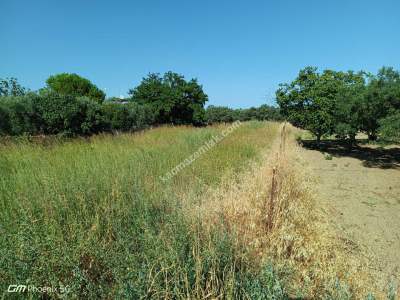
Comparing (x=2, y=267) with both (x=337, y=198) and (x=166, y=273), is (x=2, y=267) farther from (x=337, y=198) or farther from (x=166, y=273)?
(x=337, y=198)

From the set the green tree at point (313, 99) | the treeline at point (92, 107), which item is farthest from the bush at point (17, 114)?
the green tree at point (313, 99)

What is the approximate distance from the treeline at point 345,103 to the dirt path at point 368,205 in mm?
1556

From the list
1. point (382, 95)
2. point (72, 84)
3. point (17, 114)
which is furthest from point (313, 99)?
point (72, 84)

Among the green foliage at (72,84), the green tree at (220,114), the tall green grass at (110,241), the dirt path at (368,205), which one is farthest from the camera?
the green tree at (220,114)

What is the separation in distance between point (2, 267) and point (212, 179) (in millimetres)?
3335

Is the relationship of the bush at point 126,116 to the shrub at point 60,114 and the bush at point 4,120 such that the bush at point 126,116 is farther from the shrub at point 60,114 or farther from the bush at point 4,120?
the bush at point 4,120

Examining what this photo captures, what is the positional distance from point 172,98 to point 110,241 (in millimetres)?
19494

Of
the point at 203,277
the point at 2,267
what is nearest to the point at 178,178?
the point at 203,277

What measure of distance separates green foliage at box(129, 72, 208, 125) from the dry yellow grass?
18.0m

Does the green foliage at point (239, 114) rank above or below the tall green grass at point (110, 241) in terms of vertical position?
above

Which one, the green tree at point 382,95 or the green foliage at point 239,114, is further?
the green foliage at point 239,114

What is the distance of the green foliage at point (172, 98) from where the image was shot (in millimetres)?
21047

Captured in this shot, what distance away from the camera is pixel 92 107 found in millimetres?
11641

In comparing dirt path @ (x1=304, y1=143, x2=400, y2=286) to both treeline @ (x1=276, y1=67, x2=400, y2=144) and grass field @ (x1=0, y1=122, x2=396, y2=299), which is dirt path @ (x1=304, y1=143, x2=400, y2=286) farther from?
treeline @ (x1=276, y1=67, x2=400, y2=144)
